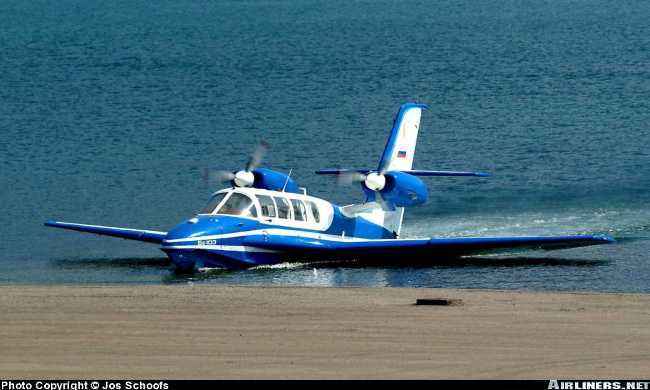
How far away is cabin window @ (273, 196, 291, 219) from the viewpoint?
3081cm

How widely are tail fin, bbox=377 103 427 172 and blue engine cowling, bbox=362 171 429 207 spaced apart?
5.71 ft

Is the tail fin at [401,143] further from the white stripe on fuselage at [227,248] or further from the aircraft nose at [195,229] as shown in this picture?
the aircraft nose at [195,229]

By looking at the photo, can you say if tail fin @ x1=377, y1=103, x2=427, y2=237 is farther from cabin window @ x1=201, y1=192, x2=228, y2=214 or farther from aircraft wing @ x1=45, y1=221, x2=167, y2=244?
aircraft wing @ x1=45, y1=221, x2=167, y2=244

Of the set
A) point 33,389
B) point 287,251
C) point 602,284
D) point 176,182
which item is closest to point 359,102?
point 176,182

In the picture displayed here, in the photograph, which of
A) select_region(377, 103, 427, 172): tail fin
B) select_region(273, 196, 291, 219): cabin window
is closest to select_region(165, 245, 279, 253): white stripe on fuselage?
select_region(273, 196, 291, 219): cabin window

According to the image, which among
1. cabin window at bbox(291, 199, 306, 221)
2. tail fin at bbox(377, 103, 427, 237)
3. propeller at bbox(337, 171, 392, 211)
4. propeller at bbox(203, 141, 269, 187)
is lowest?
cabin window at bbox(291, 199, 306, 221)

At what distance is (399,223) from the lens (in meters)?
34.9

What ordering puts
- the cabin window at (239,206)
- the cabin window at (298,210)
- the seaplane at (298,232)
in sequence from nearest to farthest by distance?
the seaplane at (298,232) < the cabin window at (239,206) < the cabin window at (298,210)

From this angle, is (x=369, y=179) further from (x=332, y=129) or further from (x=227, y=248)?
(x=332, y=129)

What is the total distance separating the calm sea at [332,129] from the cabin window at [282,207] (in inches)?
52.7

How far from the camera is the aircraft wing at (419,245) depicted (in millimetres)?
29688

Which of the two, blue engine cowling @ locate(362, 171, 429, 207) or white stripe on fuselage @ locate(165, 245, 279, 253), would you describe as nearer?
white stripe on fuselage @ locate(165, 245, 279, 253)

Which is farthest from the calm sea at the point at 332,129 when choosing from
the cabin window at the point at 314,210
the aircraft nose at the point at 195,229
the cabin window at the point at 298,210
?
the cabin window at the point at 314,210

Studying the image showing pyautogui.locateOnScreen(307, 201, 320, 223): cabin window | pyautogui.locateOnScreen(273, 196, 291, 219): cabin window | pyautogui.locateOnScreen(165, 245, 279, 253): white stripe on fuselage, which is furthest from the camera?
pyautogui.locateOnScreen(307, 201, 320, 223): cabin window
